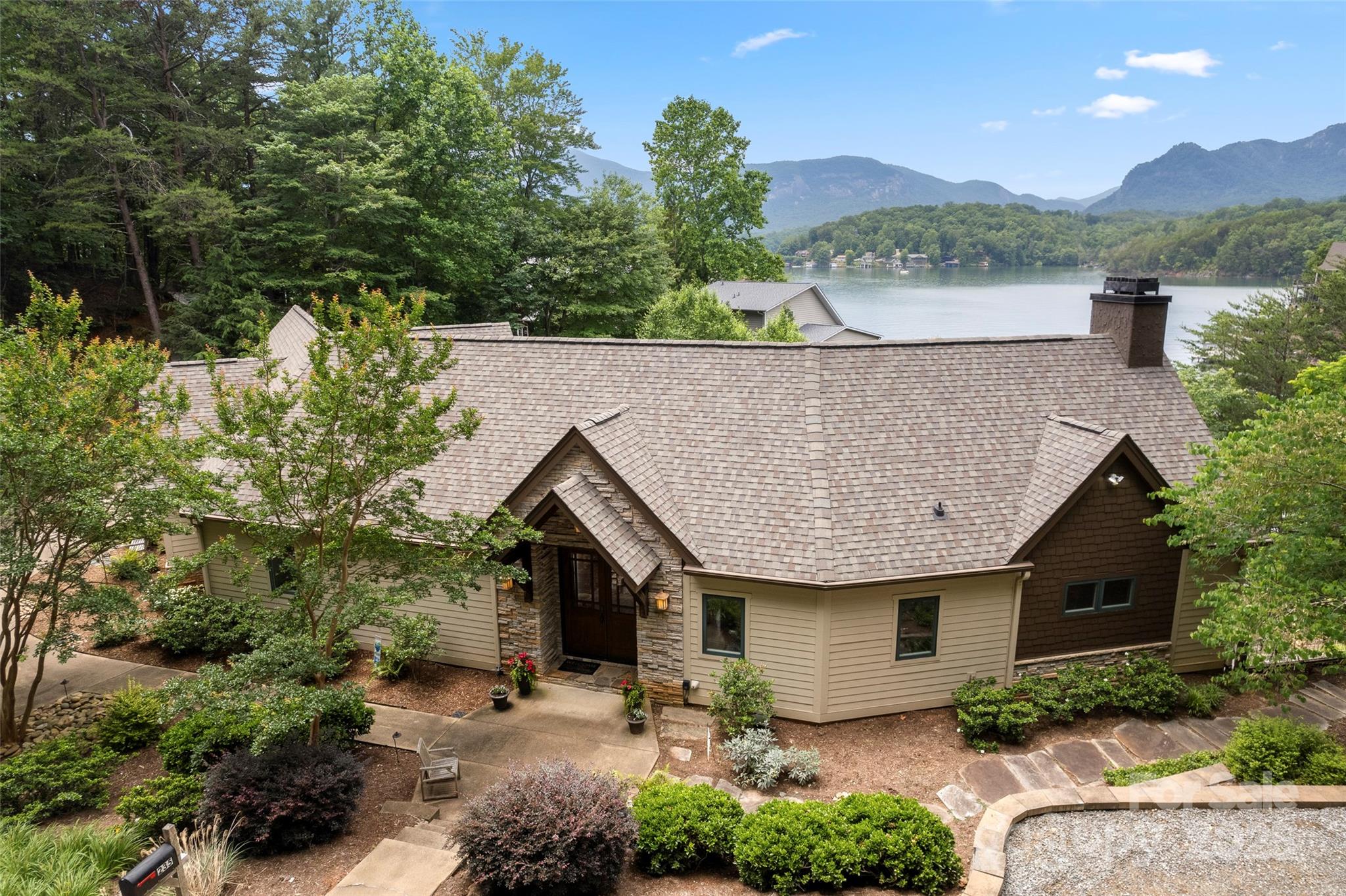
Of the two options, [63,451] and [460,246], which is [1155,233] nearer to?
[460,246]

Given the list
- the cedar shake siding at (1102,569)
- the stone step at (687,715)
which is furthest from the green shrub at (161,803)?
the cedar shake siding at (1102,569)

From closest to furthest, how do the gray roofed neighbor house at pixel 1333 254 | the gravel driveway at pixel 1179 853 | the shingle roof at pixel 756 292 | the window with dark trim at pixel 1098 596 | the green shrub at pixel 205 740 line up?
the gravel driveway at pixel 1179 853, the green shrub at pixel 205 740, the window with dark trim at pixel 1098 596, the shingle roof at pixel 756 292, the gray roofed neighbor house at pixel 1333 254

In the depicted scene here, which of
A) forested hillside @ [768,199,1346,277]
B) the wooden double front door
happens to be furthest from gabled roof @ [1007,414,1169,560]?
forested hillside @ [768,199,1346,277]

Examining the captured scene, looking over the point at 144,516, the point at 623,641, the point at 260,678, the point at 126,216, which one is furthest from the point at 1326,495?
the point at 126,216

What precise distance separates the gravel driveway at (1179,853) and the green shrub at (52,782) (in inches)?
451

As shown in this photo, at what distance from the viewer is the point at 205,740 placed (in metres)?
10.5

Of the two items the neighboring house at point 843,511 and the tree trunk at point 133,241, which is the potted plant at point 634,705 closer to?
the neighboring house at point 843,511

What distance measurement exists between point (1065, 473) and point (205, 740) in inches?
548

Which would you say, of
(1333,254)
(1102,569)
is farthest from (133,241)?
(1333,254)

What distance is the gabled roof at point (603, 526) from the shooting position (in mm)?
12203

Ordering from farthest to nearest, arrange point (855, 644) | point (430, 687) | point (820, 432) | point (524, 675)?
point (430, 687) < point (820, 432) < point (524, 675) < point (855, 644)

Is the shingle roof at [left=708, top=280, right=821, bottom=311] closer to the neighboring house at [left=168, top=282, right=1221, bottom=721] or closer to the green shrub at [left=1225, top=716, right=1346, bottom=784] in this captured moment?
the neighboring house at [left=168, top=282, right=1221, bottom=721]

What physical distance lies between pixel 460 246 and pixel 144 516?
2542 centimetres

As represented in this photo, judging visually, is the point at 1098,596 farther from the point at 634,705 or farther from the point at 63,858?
the point at 63,858
